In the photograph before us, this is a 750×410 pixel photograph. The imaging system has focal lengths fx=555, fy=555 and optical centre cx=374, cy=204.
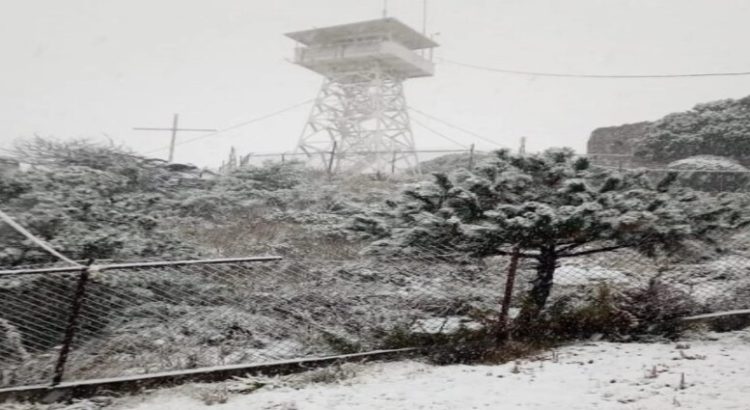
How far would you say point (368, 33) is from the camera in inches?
1209

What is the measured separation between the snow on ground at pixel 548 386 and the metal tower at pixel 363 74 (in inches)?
936

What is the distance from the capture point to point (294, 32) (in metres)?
32.6

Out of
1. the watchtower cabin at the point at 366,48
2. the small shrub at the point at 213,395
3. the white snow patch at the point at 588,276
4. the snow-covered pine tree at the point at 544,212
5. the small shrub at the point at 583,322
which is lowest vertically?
the small shrub at the point at 213,395

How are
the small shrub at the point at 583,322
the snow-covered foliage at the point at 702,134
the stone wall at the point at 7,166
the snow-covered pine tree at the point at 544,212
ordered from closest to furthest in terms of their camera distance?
the snow-covered pine tree at the point at 544,212 < the small shrub at the point at 583,322 < the stone wall at the point at 7,166 < the snow-covered foliage at the point at 702,134

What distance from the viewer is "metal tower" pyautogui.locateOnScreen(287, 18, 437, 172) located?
29.9m

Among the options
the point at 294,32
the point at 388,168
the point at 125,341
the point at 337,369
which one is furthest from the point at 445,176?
the point at 294,32

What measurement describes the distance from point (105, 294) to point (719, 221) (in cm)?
671

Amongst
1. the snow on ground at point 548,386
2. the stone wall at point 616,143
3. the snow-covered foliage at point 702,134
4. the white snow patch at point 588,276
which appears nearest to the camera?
the snow on ground at point 548,386

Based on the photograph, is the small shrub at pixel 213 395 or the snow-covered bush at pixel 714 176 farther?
the snow-covered bush at pixel 714 176

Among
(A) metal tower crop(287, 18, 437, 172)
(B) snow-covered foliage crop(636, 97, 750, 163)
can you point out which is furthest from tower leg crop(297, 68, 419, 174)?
(B) snow-covered foliage crop(636, 97, 750, 163)

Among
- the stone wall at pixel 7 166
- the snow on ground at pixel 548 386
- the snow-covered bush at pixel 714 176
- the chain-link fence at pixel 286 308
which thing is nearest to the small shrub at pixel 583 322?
the chain-link fence at pixel 286 308

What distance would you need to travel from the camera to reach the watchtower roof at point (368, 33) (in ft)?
98.5

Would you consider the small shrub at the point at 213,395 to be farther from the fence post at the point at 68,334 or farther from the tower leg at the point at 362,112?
the tower leg at the point at 362,112

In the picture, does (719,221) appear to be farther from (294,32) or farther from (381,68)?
(294,32)
